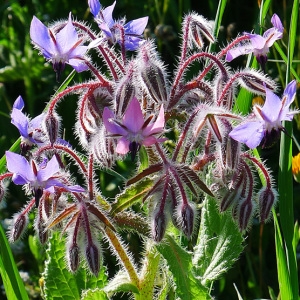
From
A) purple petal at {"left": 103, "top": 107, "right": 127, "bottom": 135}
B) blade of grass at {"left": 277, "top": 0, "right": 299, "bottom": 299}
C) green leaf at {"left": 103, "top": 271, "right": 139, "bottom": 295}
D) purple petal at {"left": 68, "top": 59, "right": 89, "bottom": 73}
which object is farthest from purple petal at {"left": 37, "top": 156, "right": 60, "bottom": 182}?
blade of grass at {"left": 277, "top": 0, "right": 299, "bottom": 299}

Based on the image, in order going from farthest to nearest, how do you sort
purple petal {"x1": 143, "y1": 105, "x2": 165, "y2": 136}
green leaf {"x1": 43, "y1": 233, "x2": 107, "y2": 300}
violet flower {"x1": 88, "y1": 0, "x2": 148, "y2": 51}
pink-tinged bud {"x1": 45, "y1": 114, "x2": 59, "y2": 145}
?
1. green leaf {"x1": 43, "y1": 233, "x2": 107, "y2": 300}
2. violet flower {"x1": 88, "y1": 0, "x2": 148, "y2": 51}
3. pink-tinged bud {"x1": 45, "y1": 114, "x2": 59, "y2": 145}
4. purple petal {"x1": 143, "y1": 105, "x2": 165, "y2": 136}

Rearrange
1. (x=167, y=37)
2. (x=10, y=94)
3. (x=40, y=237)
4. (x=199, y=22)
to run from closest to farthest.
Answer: (x=40, y=237), (x=199, y=22), (x=167, y=37), (x=10, y=94)

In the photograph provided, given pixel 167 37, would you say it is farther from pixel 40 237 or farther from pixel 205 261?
pixel 40 237

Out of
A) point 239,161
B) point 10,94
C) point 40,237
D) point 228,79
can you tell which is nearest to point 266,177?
point 239,161

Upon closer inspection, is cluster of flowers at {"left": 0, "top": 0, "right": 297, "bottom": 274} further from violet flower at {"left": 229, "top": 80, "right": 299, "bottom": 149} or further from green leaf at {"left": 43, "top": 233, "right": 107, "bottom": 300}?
green leaf at {"left": 43, "top": 233, "right": 107, "bottom": 300}

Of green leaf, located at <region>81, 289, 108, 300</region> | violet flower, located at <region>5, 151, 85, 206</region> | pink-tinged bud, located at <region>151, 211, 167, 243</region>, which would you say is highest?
violet flower, located at <region>5, 151, 85, 206</region>

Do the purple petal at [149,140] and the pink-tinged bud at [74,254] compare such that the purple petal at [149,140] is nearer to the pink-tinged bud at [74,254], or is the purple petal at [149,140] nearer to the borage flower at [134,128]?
the borage flower at [134,128]

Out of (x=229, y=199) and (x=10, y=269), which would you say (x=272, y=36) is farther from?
(x=10, y=269)
